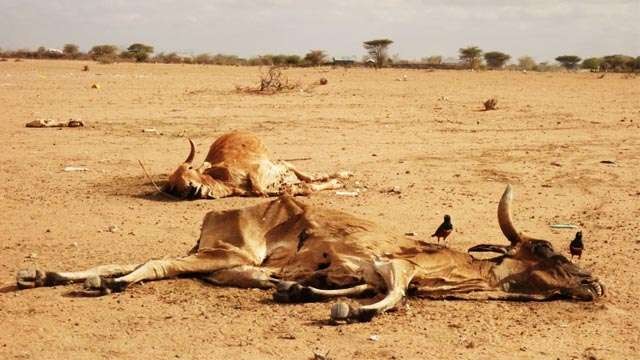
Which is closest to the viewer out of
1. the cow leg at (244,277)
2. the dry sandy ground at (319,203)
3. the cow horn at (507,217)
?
the dry sandy ground at (319,203)

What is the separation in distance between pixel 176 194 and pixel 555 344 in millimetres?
5873

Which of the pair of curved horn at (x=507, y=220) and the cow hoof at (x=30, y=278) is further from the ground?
the pair of curved horn at (x=507, y=220)

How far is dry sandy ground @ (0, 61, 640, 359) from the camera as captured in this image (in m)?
5.71

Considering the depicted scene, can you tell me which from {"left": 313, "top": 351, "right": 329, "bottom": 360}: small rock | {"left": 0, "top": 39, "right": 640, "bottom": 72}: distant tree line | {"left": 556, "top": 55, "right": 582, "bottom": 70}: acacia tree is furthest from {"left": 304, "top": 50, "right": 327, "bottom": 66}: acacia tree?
{"left": 313, "top": 351, "right": 329, "bottom": 360}: small rock

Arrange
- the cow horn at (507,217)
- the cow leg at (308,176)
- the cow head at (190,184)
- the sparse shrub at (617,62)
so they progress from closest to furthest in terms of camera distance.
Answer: the cow horn at (507,217)
the cow head at (190,184)
the cow leg at (308,176)
the sparse shrub at (617,62)

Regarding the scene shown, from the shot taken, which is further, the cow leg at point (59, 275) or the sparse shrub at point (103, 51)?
the sparse shrub at point (103, 51)

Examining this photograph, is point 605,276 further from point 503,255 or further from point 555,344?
point 555,344

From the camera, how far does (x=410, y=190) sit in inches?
446

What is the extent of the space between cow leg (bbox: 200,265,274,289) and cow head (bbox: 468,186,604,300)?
1.75m

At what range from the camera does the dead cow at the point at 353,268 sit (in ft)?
20.9

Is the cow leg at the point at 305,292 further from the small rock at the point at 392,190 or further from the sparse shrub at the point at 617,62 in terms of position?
the sparse shrub at the point at 617,62

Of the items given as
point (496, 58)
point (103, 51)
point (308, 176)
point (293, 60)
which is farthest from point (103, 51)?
Result: point (308, 176)

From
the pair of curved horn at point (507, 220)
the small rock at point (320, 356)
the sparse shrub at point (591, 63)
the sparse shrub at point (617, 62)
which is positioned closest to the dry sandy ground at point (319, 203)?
the small rock at point (320, 356)

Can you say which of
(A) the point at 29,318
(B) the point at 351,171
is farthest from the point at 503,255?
(B) the point at 351,171
